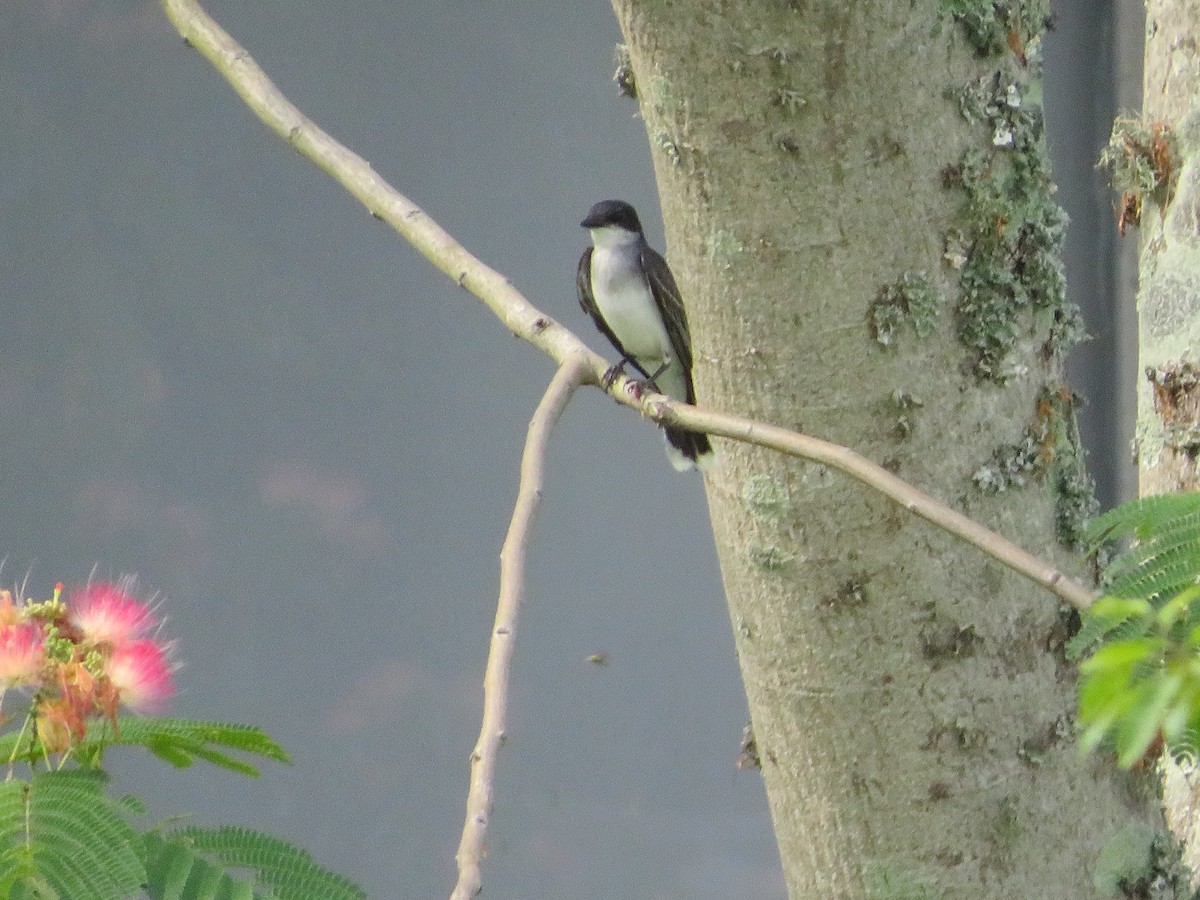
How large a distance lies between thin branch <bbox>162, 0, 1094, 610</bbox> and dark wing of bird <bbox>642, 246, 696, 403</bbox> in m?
1.16

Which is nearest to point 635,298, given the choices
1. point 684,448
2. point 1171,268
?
point 684,448

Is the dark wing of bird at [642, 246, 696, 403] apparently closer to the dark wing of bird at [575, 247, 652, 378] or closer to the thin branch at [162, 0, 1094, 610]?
the dark wing of bird at [575, 247, 652, 378]

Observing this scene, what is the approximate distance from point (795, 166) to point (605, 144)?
2.22m

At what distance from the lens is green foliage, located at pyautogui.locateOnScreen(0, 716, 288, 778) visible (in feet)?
3.02

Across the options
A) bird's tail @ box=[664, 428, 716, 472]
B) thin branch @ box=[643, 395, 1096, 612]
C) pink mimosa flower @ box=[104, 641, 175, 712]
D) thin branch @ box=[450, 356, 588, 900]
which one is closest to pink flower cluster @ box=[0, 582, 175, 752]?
pink mimosa flower @ box=[104, 641, 175, 712]

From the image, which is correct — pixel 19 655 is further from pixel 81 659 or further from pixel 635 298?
pixel 635 298

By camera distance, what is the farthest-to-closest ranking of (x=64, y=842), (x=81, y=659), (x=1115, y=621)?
(x=81, y=659), (x=64, y=842), (x=1115, y=621)

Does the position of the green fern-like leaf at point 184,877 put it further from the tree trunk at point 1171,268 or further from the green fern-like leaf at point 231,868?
the tree trunk at point 1171,268

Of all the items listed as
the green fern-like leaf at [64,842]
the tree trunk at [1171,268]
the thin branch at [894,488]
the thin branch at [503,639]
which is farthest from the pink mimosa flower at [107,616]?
the tree trunk at [1171,268]

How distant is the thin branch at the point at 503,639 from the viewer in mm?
646

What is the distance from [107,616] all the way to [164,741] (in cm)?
10

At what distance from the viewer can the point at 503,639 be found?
75cm

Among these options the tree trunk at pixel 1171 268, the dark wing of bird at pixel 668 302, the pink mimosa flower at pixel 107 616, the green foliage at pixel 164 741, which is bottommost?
the green foliage at pixel 164 741

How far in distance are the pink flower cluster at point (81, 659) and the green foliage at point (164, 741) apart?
0.6 inches
